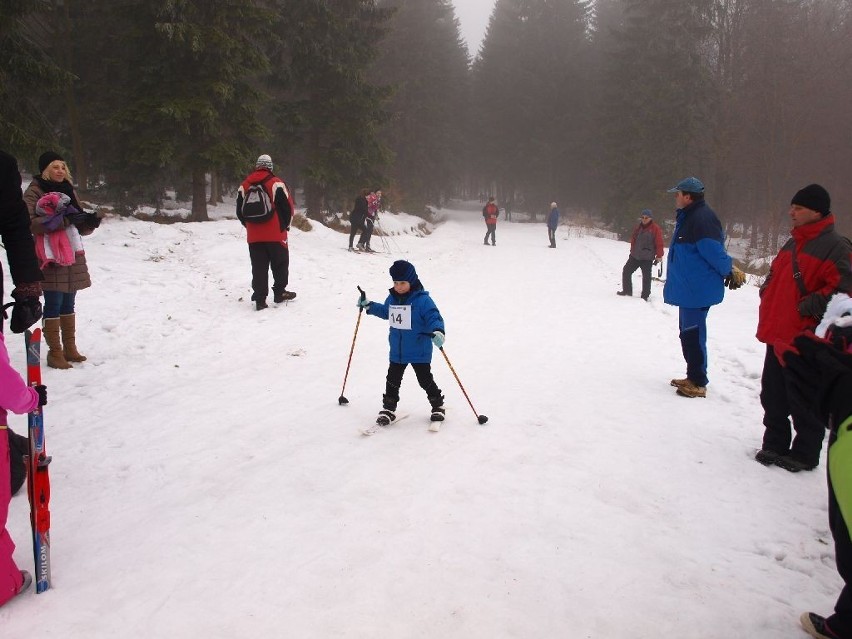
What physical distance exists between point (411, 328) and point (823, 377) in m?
3.48

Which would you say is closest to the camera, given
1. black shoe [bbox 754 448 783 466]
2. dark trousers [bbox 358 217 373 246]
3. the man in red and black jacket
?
black shoe [bbox 754 448 783 466]

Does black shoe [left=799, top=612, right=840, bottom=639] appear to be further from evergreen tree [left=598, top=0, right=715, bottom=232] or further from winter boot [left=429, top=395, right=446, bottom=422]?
evergreen tree [left=598, top=0, right=715, bottom=232]

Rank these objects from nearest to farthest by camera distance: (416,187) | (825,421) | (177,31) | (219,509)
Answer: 1. (825,421)
2. (219,509)
3. (177,31)
4. (416,187)

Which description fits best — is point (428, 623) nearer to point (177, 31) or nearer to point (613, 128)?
point (177, 31)

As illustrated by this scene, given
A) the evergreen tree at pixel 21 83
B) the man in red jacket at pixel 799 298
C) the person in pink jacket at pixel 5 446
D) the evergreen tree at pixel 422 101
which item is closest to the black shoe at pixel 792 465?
the man in red jacket at pixel 799 298

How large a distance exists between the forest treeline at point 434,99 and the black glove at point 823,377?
13.6 metres

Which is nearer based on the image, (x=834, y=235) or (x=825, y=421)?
(x=825, y=421)

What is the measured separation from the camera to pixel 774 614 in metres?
2.96

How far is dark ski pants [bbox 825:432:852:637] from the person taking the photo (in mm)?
2445

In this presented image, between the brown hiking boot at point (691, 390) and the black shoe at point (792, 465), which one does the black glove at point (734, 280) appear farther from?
the black shoe at point (792, 465)

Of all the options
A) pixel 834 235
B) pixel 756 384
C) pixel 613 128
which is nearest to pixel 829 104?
pixel 613 128

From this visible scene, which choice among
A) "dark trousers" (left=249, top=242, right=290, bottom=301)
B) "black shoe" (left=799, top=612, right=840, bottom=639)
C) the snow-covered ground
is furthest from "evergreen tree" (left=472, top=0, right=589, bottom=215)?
"black shoe" (left=799, top=612, right=840, bottom=639)

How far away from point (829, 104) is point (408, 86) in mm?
25066

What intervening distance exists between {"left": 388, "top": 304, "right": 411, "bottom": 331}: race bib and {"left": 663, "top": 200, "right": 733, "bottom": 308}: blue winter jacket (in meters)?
3.11
